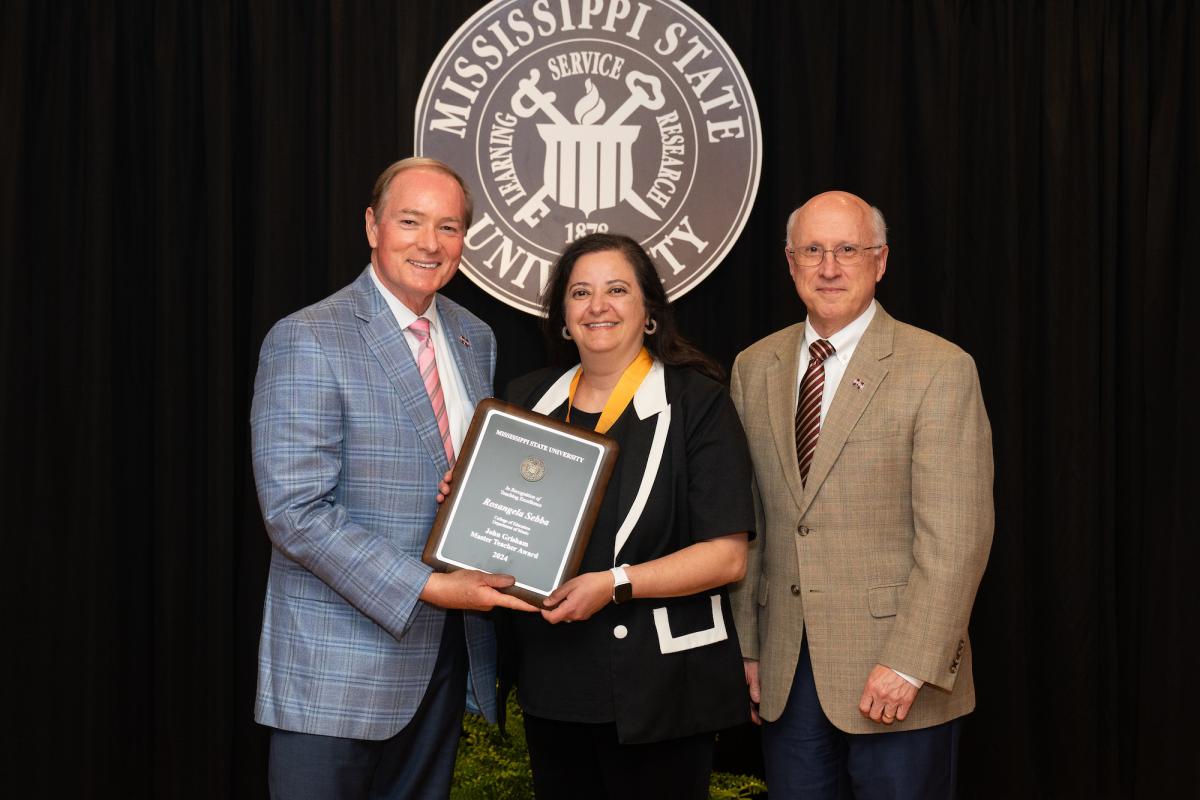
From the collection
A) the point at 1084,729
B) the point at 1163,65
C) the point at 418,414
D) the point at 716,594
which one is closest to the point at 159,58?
the point at 418,414

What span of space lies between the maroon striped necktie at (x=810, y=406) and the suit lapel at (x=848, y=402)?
0.10 ft

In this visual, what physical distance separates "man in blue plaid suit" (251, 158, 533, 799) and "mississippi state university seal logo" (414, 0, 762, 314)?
1007mm

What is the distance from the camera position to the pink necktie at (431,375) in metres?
2.22

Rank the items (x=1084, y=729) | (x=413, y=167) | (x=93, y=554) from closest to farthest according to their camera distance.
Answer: (x=413, y=167), (x=93, y=554), (x=1084, y=729)

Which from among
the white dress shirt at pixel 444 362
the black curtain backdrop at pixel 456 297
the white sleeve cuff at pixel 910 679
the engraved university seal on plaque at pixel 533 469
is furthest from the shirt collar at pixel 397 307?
the white sleeve cuff at pixel 910 679

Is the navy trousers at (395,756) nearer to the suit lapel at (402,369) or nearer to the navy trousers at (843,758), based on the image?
the suit lapel at (402,369)

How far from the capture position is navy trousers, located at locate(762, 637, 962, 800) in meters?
2.22

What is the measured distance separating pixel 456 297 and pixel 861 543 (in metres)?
1.62

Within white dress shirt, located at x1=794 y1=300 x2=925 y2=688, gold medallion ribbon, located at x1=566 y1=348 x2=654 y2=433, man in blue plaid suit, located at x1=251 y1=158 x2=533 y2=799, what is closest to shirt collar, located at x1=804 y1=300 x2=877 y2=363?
white dress shirt, located at x1=794 y1=300 x2=925 y2=688

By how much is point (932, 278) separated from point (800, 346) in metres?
1.15

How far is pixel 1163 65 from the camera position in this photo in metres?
3.46

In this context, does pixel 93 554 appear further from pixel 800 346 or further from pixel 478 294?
pixel 800 346

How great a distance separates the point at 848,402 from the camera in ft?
7.41

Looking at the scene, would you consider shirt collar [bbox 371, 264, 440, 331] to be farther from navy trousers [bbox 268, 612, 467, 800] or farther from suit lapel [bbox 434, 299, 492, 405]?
navy trousers [bbox 268, 612, 467, 800]
